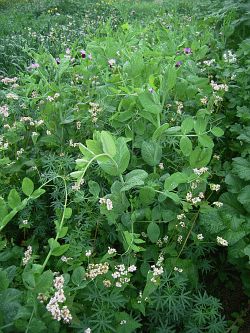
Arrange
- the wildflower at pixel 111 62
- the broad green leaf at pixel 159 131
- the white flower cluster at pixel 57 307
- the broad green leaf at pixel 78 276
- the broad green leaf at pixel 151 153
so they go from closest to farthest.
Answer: the white flower cluster at pixel 57 307, the broad green leaf at pixel 78 276, the broad green leaf at pixel 159 131, the broad green leaf at pixel 151 153, the wildflower at pixel 111 62

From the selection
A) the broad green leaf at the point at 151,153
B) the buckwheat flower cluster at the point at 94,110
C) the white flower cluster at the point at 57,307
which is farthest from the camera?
the buckwheat flower cluster at the point at 94,110

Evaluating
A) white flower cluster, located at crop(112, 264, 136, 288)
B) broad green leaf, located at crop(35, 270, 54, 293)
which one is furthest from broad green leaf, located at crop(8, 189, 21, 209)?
white flower cluster, located at crop(112, 264, 136, 288)

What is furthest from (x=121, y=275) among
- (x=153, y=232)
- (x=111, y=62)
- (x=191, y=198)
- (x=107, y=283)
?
(x=111, y=62)

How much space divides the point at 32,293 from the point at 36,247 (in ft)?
1.63

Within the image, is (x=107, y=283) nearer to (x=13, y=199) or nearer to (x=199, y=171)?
(x=13, y=199)

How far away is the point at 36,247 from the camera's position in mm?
1581

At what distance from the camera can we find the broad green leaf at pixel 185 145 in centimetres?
157

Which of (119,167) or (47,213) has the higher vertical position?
(119,167)

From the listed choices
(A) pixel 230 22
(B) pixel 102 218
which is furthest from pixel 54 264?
(A) pixel 230 22

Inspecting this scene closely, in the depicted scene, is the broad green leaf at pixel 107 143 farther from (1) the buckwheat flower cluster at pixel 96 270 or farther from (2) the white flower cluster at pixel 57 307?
(2) the white flower cluster at pixel 57 307

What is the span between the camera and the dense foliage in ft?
4.15

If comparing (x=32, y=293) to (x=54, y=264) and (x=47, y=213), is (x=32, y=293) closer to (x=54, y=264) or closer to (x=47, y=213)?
(x=54, y=264)

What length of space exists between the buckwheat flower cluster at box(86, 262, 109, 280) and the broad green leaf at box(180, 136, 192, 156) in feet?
1.80

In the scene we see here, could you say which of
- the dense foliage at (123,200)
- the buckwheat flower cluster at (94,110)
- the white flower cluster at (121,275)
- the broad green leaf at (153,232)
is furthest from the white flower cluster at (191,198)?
the buckwheat flower cluster at (94,110)
